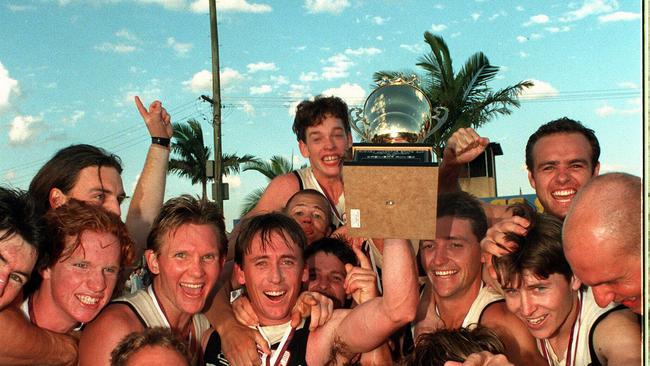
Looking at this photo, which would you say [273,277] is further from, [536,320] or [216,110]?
[216,110]

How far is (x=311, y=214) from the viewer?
16.4 feet

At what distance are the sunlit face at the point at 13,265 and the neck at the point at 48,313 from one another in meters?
0.37

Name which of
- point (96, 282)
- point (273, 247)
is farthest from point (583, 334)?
point (96, 282)

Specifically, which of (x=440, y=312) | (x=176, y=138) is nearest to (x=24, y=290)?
(x=440, y=312)

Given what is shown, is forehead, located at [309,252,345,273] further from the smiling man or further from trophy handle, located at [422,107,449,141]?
the smiling man

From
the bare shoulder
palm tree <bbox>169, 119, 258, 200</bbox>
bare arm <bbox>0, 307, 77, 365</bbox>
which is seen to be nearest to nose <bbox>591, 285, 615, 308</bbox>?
bare arm <bbox>0, 307, 77, 365</bbox>

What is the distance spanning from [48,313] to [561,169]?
11.7 ft

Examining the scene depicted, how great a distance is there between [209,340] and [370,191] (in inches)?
66.8

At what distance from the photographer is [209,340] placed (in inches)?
157

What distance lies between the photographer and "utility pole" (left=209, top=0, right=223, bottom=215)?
63.4 ft

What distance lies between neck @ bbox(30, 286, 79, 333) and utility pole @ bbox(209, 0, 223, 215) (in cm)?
1522

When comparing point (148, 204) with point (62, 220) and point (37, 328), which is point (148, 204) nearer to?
point (62, 220)

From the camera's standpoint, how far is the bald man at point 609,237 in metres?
2.51

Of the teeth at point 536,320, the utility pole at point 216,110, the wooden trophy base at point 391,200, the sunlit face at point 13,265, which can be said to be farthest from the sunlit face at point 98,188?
the utility pole at point 216,110
